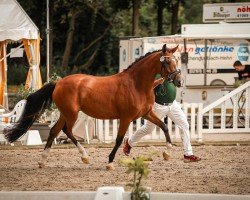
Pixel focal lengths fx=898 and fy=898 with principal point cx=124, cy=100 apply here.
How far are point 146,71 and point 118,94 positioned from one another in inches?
24.0

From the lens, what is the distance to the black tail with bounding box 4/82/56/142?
613 inches

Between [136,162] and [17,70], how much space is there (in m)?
31.2

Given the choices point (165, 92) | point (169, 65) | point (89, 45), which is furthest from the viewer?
point (89, 45)

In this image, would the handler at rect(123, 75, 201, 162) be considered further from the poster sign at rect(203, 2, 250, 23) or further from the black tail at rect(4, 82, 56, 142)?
the poster sign at rect(203, 2, 250, 23)

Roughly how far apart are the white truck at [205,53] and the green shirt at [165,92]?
888 cm

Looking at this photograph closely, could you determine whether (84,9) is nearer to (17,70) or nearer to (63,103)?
(17,70)

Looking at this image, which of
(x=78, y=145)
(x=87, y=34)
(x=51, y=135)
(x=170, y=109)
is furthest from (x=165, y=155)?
(x=87, y=34)

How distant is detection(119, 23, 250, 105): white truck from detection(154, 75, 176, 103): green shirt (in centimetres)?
888

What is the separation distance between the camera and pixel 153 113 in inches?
598

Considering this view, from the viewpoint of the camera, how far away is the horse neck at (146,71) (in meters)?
14.9

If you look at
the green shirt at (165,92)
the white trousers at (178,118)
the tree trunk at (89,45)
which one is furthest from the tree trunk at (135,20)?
the white trousers at (178,118)

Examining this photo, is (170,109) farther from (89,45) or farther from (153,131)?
(89,45)

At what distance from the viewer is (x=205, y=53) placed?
26578 mm

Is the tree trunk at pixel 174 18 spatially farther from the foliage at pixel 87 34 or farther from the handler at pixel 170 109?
the handler at pixel 170 109
